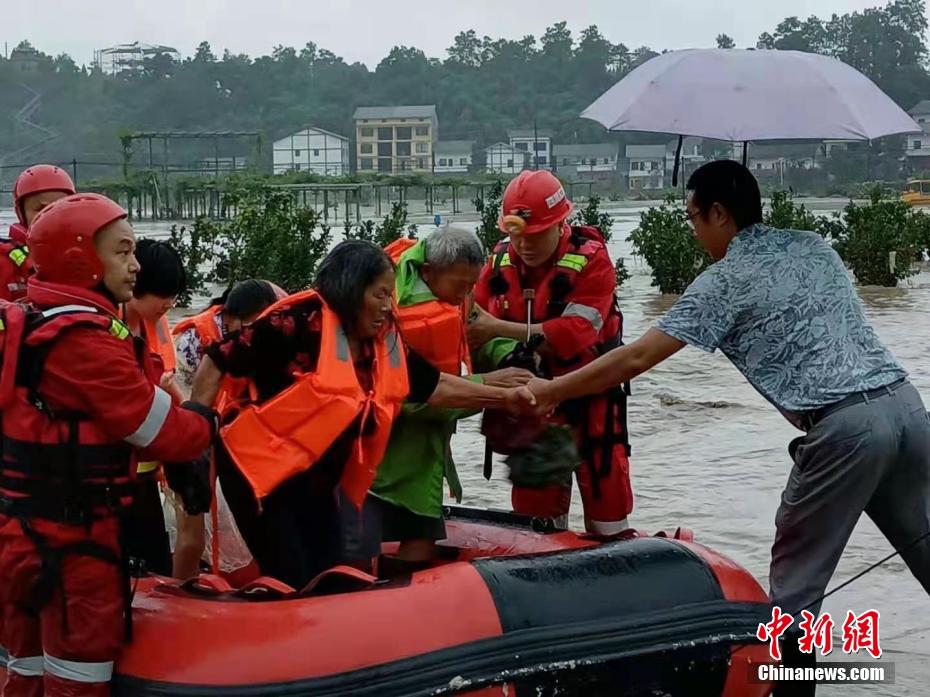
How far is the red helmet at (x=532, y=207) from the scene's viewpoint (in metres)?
4.74

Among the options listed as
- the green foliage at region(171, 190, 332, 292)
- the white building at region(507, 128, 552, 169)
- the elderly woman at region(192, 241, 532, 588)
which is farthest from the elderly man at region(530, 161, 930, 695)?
the white building at region(507, 128, 552, 169)

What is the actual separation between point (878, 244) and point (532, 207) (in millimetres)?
15815

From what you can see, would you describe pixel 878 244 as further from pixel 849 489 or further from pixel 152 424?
pixel 152 424

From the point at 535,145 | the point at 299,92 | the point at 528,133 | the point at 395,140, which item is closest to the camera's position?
the point at 535,145

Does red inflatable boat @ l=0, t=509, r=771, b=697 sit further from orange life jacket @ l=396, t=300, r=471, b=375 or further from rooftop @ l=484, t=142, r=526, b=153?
rooftop @ l=484, t=142, r=526, b=153

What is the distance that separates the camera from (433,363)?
14.8 feet

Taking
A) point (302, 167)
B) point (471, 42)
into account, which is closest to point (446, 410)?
point (302, 167)

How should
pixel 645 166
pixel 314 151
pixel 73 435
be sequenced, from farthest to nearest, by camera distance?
pixel 314 151, pixel 645 166, pixel 73 435

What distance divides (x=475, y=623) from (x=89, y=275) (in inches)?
54.8

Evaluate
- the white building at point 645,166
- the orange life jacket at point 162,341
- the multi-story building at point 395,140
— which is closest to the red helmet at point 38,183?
the orange life jacket at point 162,341

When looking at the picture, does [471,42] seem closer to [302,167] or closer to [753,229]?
[302,167]

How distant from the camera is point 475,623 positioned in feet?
12.1

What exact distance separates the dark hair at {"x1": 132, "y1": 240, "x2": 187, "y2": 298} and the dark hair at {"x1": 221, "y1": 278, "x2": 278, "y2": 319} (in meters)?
0.28

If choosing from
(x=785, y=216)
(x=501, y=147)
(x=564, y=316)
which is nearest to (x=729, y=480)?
(x=564, y=316)
